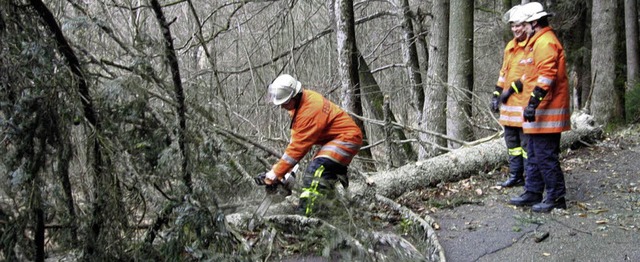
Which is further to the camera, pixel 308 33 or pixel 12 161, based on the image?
pixel 308 33

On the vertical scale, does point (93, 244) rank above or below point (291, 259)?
above

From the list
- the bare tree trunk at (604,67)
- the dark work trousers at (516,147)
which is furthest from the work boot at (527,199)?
the bare tree trunk at (604,67)

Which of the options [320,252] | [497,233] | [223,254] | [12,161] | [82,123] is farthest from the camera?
[497,233]

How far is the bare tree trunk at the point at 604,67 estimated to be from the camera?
31.8 ft

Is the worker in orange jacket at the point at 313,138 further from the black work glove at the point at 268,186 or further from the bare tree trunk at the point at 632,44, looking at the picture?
the bare tree trunk at the point at 632,44

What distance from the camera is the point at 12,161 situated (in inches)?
104

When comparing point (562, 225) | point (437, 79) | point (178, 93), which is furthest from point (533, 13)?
point (437, 79)

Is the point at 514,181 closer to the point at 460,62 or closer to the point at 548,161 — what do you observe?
the point at 548,161

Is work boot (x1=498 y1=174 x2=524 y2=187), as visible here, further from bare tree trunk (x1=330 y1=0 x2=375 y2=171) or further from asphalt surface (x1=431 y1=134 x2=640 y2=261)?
bare tree trunk (x1=330 y1=0 x2=375 y2=171)

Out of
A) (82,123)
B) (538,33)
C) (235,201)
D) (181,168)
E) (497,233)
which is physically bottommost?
(497,233)

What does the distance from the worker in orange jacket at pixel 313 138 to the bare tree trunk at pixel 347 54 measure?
13.1 feet

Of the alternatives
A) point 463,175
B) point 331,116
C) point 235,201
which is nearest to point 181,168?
point 235,201

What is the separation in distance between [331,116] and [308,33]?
7214 millimetres

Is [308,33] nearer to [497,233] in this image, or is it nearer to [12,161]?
[497,233]
